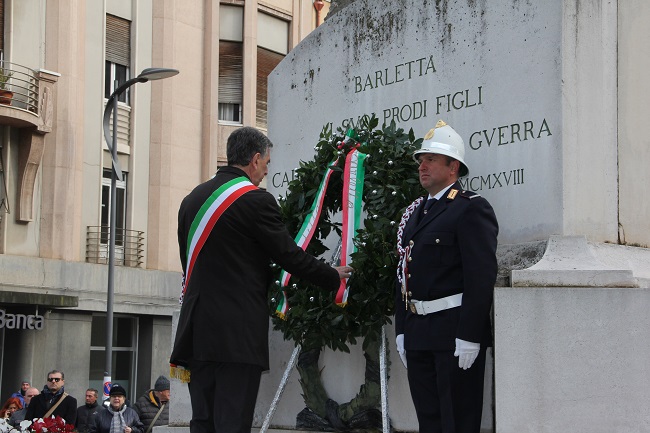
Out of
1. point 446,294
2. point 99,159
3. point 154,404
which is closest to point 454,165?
point 446,294

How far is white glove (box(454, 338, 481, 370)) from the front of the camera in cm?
560

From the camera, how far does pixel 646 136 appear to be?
6754mm

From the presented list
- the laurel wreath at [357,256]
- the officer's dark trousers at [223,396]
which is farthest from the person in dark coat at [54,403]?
the officer's dark trousers at [223,396]

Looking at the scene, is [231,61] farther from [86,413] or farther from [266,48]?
[86,413]

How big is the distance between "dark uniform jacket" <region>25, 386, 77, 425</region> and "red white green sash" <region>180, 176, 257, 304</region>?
899 centimetres

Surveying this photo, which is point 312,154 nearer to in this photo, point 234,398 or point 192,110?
point 234,398

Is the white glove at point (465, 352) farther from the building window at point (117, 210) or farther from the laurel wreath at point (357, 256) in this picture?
the building window at point (117, 210)

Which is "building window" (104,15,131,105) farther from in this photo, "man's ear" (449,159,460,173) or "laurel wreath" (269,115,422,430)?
"man's ear" (449,159,460,173)

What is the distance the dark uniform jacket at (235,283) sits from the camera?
5762mm

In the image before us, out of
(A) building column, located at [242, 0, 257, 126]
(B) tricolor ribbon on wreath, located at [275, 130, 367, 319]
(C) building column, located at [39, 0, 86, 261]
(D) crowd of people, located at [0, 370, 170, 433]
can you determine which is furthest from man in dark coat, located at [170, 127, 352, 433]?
(A) building column, located at [242, 0, 257, 126]

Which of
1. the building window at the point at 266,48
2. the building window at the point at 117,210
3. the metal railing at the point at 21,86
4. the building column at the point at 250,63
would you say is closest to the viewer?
the metal railing at the point at 21,86

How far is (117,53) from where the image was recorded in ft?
90.1

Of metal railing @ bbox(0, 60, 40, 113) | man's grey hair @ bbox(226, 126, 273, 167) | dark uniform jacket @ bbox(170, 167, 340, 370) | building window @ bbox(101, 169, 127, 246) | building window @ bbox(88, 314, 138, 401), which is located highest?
metal railing @ bbox(0, 60, 40, 113)

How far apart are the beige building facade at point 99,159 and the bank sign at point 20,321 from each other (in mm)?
32
